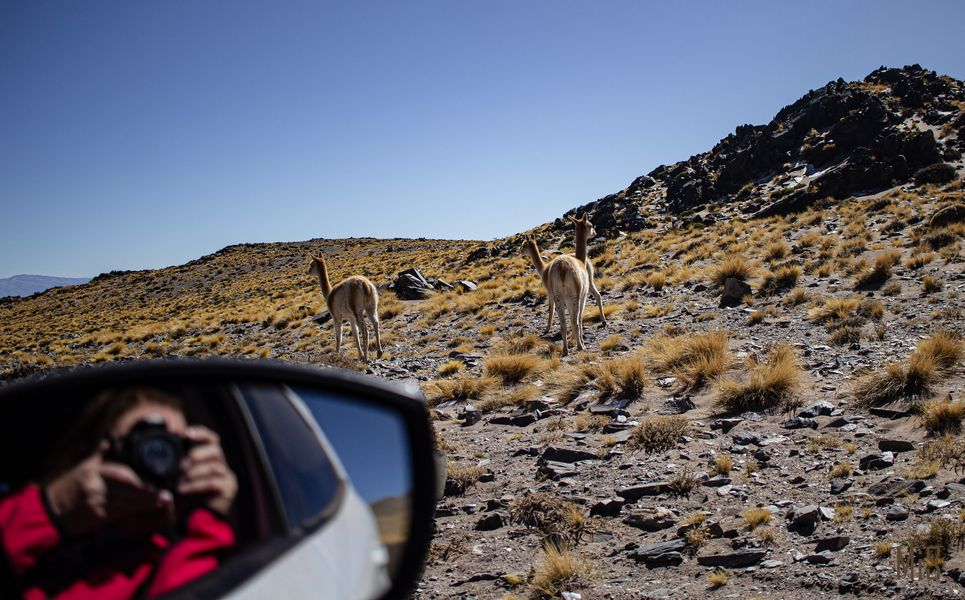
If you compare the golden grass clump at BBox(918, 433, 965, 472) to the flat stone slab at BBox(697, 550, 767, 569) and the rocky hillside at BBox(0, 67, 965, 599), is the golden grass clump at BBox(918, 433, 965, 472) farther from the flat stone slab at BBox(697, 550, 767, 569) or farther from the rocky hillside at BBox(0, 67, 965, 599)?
the flat stone slab at BBox(697, 550, 767, 569)

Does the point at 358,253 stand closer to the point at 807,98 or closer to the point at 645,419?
the point at 807,98

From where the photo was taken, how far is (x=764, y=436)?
234 inches

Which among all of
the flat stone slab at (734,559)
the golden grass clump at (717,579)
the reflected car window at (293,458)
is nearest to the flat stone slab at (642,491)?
the flat stone slab at (734,559)

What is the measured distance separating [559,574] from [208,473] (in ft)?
10.2

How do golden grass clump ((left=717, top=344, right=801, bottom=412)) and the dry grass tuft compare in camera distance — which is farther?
golden grass clump ((left=717, top=344, right=801, bottom=412))

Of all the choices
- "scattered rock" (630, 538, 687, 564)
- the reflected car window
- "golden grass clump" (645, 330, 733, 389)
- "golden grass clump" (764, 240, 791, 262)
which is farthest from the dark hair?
"golden grass clump" (764, 240, 791, 262)

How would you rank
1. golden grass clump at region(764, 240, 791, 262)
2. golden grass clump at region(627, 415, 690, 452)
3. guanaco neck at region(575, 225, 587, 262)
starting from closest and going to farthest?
golden grass clump at region(627, 415, 690, 452) < guanaco neck at region(575, 225, 587, 262) < golden grass clump at region(764, 240, 791, 262)

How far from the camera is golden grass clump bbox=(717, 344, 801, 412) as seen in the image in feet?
22.2

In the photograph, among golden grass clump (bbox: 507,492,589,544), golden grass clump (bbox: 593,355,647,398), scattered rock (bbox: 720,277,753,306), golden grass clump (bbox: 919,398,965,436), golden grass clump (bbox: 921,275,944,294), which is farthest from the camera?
scattered rock (bbox: 720,277,753,306)

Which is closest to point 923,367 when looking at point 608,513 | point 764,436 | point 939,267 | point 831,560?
point 764,436

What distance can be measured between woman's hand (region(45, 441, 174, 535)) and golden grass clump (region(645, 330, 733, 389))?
788 centimetres

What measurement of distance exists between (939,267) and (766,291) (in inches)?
154

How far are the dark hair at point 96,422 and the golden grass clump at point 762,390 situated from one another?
6.84m

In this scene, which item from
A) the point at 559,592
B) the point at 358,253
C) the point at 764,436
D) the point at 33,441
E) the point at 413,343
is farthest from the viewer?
the point at 358,253
